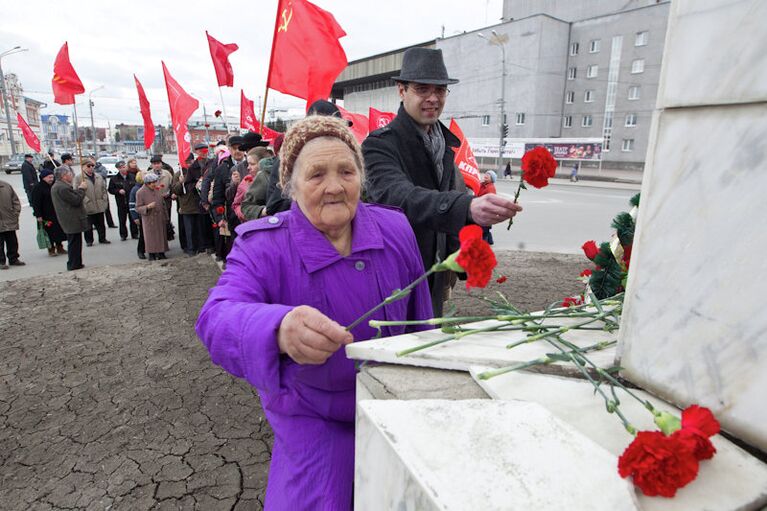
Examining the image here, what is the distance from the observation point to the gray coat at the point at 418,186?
5.91ft

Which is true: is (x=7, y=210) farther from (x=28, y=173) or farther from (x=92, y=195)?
(x=28, y=173)

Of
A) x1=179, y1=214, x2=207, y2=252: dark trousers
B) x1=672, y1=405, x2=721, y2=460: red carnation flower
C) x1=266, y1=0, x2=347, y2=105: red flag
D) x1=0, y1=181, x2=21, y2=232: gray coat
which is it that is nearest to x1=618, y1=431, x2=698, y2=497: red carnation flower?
x1=672, y1=405, x2=721, y2=460: red carnation flower

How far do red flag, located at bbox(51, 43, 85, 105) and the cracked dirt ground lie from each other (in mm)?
4896

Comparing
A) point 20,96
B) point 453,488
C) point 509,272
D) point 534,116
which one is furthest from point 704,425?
point 20,96

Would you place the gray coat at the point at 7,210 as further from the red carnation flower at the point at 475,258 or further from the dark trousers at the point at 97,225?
the red carnation flower at the point at 475,258

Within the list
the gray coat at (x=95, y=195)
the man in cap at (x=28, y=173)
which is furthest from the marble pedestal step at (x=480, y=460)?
the man in cap at (x=28, y=173)

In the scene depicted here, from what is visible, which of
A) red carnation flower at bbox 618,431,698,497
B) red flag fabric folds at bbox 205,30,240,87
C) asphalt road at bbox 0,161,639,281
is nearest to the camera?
red carnation flower at bbox 618,431,698,497

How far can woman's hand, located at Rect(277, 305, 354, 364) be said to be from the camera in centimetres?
101

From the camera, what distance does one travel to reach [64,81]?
8.56 meters

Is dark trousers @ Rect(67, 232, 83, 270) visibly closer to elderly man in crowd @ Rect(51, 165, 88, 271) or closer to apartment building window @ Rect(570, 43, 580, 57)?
elderly man in crowd @ Rect(51, 165, 88, 271)

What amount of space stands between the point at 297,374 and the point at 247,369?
16cm

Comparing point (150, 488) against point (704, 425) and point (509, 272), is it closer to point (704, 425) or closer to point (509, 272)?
point (704, 425)

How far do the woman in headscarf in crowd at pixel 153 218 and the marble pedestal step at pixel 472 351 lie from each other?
767cm

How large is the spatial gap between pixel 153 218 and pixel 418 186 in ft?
22.8
